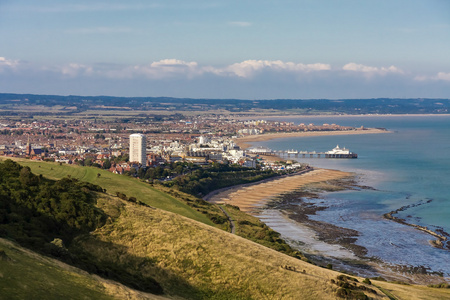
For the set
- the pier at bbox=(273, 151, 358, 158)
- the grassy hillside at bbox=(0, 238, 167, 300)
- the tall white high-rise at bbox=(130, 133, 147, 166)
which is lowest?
the pier at bbox=(273, 151, 358, 158)

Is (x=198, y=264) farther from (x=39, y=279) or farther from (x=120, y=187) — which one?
(x=120, y=187)

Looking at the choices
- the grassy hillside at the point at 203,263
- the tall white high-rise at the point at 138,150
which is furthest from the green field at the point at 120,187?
the tall white high-rise at the point at 138,150

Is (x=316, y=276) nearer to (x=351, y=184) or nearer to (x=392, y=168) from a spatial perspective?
(x=351, y=184)

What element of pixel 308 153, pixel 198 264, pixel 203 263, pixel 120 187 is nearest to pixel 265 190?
pixel 120 187

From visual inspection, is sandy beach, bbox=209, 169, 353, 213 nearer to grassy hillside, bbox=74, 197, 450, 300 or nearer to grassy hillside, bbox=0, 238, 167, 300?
grassy hillside, bbox=74, 197, 450, 300

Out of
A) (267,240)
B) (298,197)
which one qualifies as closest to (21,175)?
(267,240)

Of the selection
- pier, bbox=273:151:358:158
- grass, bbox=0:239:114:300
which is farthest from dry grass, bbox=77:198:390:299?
pier, bbox=273:151:358:158
